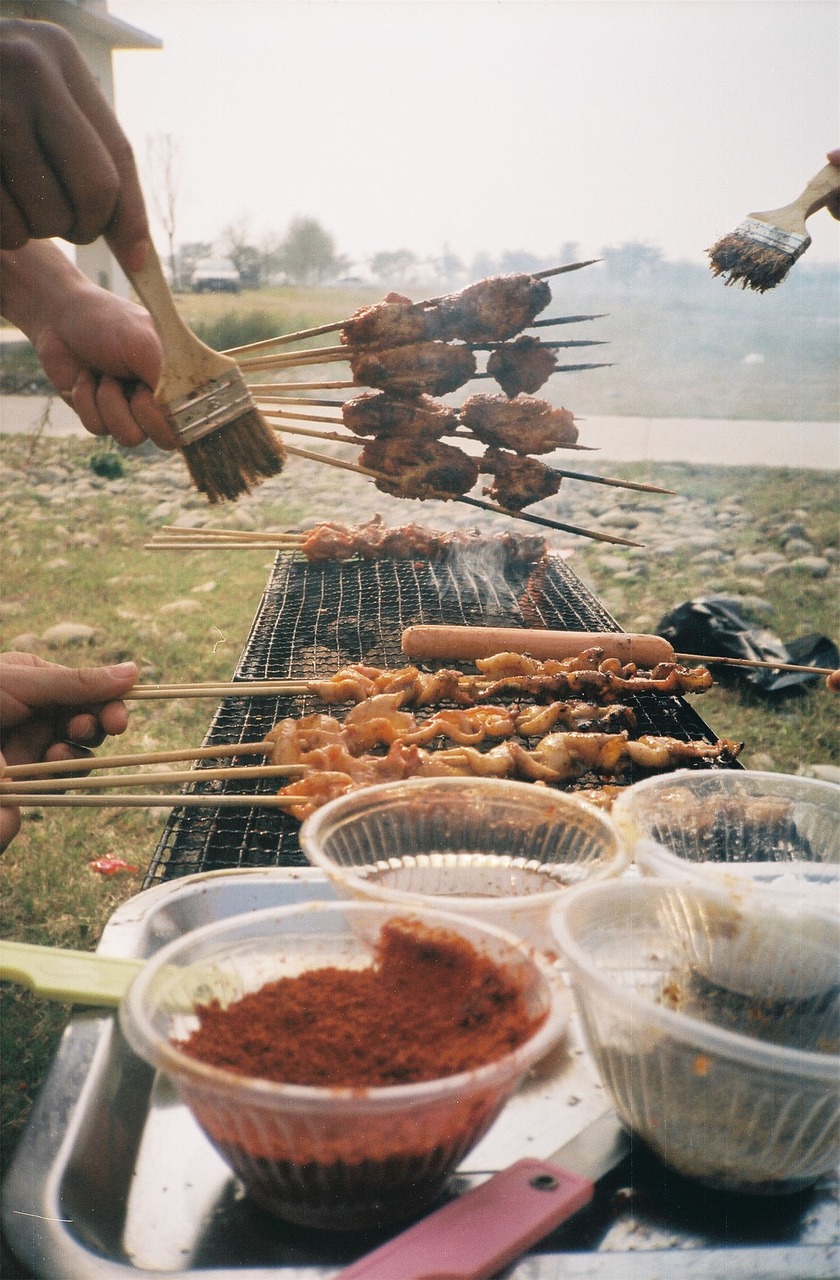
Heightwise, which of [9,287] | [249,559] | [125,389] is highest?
[9,287]

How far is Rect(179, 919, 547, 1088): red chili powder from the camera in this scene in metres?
1.03

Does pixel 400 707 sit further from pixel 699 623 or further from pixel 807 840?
pixel 699 623

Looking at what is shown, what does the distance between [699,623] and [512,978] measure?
4.74 metres

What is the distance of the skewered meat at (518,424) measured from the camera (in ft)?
12.0

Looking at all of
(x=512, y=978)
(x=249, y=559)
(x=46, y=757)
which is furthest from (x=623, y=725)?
(x=249, y=559)

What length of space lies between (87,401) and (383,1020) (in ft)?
7.99

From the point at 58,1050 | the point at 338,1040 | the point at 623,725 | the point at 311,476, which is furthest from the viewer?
the point at 311,476

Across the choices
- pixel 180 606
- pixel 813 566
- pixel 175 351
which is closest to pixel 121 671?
pixel 175 351

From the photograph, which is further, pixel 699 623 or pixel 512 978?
pixel 699 623

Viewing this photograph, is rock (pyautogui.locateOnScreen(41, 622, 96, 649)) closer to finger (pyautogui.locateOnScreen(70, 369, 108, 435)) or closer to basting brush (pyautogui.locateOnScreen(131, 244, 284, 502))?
finger (pyautogui.locateOnScreen(70, 369, 108, 435))

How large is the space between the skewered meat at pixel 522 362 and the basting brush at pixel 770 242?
109cm

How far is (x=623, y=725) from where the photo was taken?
295 cm

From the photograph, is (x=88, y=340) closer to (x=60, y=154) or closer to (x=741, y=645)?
(x=60, y=154)

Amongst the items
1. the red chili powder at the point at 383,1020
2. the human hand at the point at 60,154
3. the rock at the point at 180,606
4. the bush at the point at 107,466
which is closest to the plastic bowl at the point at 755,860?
the red chili powder at the point at 383,1020
